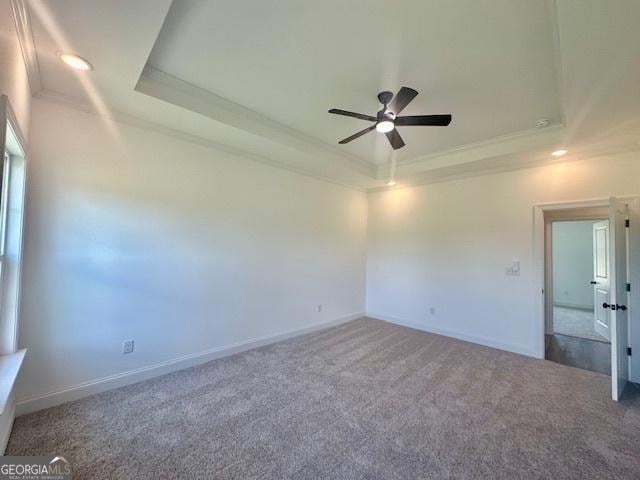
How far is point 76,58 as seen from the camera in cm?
196

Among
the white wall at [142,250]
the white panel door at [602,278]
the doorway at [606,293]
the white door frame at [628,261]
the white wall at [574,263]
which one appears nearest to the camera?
the white wall at [142,250]

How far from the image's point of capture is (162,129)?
300 cm

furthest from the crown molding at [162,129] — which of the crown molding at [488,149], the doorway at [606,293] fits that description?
the doorway at [606,293]

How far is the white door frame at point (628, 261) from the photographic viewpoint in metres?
3.10

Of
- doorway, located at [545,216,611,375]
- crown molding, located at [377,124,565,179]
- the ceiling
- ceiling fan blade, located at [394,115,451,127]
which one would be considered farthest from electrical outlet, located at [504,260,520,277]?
ceiling fan blade, located at [394,115,451,127]

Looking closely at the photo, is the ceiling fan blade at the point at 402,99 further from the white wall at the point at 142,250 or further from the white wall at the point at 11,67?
the white wall at the point at 11,67

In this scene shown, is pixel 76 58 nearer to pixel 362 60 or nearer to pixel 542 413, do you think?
pixel 362 60

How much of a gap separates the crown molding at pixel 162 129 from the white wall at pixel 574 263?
7054 mm

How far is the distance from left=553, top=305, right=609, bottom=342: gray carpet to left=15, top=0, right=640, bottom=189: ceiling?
3387 millimetres

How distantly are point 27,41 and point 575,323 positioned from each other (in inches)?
336

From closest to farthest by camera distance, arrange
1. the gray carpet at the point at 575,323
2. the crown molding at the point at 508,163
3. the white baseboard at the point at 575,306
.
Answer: the crown molding at the point at 508,163, the gray carpet at the point at 575,323, the white baseboard at the point at 575,306

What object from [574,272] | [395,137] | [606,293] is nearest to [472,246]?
[606,293]

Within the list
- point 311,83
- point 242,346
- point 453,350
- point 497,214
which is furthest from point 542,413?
point 311,83

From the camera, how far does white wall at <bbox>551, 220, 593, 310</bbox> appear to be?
691cm
